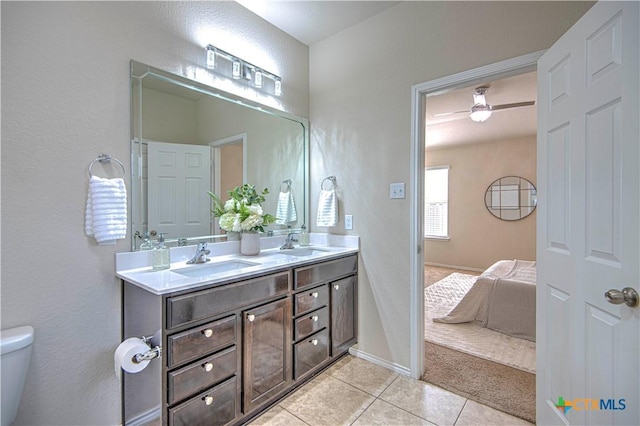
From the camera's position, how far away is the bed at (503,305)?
2.78 meters

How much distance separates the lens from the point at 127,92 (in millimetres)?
1624

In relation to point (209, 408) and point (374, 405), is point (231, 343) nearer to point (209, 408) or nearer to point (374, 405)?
point (209, 408)

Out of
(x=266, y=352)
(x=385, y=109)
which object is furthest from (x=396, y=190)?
(x=266, y=352)

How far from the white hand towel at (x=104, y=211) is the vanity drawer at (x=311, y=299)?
3.42 ft

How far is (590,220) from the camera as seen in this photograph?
122 cm

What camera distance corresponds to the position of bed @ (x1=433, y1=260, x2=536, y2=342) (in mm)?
2777

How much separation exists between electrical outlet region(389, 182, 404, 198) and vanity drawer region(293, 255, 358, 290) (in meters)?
0.57

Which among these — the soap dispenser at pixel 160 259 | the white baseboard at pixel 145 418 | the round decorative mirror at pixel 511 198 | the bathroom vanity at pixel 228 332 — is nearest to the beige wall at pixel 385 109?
the bathroom vanity at pixel 228 332

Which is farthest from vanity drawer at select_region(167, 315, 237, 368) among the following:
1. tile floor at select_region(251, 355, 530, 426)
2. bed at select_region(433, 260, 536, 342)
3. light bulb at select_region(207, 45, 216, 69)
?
bed at select_region(433, 260, 536, 342)

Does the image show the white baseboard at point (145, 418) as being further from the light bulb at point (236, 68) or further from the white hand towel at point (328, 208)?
the light bulb at point (236, 68)

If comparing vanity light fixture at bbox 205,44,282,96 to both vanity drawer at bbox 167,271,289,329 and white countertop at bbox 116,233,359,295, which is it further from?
vanity drawer at bbox 167,271,289,329

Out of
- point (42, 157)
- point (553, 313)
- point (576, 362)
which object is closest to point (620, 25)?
point (553, 313)

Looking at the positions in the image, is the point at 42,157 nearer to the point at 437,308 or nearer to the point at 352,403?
the point at 352,403

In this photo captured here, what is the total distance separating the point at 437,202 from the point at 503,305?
3.57 m
